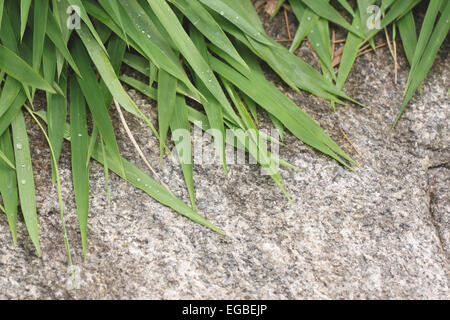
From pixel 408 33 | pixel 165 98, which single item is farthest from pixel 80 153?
pixel 408 33

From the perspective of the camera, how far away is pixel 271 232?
1113 mm

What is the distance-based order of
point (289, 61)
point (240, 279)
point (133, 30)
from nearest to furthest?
point (240, 279) → point (133, 30) → point (289, 61)

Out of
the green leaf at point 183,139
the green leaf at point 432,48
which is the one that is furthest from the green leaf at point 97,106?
the green leaf at point 432,48

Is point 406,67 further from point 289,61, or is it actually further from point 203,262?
point 203,262

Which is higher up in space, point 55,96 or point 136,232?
point 55,96

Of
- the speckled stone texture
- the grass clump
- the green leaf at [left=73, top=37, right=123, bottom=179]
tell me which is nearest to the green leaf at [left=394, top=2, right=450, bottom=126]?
the grass clump

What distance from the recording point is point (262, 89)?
122 cm

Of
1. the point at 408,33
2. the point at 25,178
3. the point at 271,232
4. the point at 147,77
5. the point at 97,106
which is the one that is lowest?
the point at 271,232

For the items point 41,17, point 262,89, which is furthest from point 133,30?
point 262,89

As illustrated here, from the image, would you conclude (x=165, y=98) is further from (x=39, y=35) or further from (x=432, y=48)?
(x=432, y=48)

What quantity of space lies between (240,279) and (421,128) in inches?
21.1

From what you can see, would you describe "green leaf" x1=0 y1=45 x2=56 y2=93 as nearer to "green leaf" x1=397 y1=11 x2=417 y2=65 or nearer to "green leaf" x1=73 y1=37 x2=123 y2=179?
"green leaf" x1=73 y1=37 x2=123 y2=179

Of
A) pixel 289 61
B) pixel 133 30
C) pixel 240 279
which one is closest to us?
pixel 240 279

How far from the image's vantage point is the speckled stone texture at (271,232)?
1.05 metres
